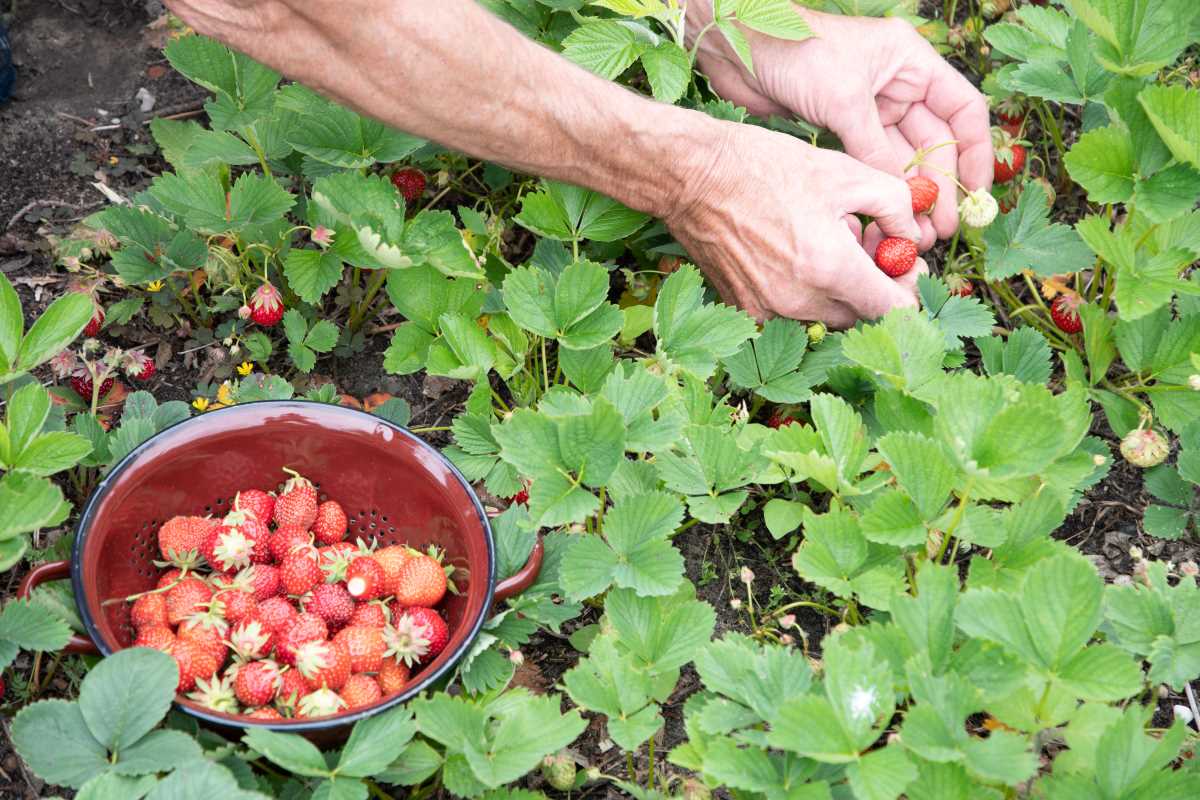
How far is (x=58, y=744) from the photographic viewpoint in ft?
4.98

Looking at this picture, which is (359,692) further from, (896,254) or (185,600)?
(896,254)

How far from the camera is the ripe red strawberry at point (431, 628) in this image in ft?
5.98

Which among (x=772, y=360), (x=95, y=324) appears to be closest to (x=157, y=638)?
(x=95, y=324)

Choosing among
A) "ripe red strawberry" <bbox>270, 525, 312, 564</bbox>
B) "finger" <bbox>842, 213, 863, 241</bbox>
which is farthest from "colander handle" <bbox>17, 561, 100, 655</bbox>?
"finger" <bbox>842, 213, 863, 241</bbox>

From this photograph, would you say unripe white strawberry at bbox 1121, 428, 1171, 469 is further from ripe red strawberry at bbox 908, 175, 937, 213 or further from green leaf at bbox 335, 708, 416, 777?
green leaf at bbox 335, 708, 416, 777

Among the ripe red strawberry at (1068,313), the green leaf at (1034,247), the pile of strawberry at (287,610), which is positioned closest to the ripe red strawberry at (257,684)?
the pile of strawberry at (287,610)

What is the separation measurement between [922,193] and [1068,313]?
0.40m

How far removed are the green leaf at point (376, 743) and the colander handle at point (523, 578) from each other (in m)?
0.27

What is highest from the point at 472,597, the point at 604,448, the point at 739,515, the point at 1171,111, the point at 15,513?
the point at 1171,111

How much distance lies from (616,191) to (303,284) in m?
0.63

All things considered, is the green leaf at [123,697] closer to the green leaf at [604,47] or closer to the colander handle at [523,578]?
the colander handle at [523,578]

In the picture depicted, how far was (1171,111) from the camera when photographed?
1.92 metres

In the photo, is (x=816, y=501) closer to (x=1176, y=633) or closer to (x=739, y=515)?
(x=739, y=515)

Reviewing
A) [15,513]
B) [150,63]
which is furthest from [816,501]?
[150,63]
